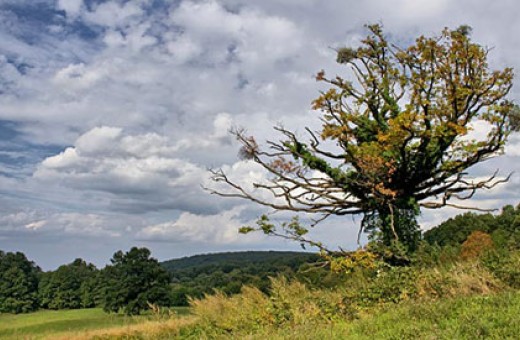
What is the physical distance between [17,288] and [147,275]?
2387cm

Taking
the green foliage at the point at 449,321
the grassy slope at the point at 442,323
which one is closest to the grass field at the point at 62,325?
the grassy slope at the point at 442,323

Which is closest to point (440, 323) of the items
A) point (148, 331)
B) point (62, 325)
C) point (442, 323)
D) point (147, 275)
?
point (442, 323)

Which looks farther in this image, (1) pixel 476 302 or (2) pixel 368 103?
(2) pixel 368 103

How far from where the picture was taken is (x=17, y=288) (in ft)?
206

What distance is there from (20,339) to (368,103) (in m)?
15.0

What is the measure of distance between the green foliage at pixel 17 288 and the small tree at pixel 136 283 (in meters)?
17.4

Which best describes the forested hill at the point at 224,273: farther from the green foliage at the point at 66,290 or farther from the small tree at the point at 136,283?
the green foliage at the point at 66,290

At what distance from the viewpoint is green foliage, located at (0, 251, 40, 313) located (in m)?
61.8

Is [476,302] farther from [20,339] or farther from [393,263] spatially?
[20,339]

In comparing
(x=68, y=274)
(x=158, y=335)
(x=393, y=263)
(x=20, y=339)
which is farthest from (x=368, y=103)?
(x=68, y=274)

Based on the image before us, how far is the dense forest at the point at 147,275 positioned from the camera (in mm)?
27688

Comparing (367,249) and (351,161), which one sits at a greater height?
(351,161)

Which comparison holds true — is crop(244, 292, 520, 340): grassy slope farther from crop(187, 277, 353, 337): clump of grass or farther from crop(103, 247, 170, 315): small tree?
crop(103, 247, 170, 315): small tree

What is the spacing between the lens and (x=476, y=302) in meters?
8.05
